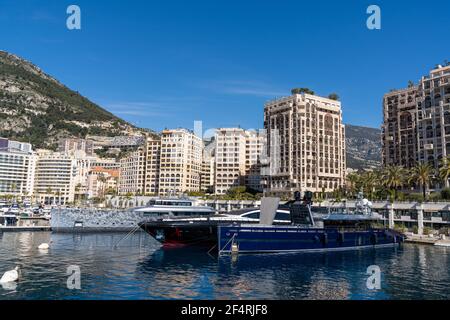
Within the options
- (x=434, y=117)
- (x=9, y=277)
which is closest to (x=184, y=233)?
(x=9, y=277)

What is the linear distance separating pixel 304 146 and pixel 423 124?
44.8 m

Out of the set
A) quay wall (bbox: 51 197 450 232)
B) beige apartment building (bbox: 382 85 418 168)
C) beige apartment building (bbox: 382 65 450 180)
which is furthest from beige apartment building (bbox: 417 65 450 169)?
quay wall (bbox: 51 197 450 232)

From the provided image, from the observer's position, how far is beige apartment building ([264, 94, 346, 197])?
152600 millimetres

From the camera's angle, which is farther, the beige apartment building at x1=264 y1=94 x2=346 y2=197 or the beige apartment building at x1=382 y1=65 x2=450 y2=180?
the beige apartment building at x1=264 y1=94 x2=346 y2=197

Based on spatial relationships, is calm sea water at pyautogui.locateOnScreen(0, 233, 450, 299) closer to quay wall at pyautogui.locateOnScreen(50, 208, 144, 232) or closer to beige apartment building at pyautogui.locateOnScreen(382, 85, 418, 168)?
quay wall at pyautogui.locateOnScreen(50, 208, 144, 232)

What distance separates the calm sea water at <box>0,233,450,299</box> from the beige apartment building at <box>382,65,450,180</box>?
232 feet

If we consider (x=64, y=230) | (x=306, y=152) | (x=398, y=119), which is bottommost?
(x=64, y=230)

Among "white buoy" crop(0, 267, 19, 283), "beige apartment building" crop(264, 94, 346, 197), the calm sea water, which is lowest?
the calm sea water

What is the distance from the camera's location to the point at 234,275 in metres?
38.7

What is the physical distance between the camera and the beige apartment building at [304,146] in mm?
152600

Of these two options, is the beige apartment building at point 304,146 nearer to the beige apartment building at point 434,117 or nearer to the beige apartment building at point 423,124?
the beige apartment building at point 423,124

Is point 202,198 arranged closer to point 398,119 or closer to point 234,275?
point 398,119

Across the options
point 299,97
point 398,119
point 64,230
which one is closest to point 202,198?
point 299,97
